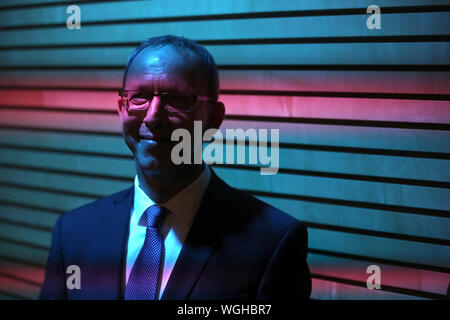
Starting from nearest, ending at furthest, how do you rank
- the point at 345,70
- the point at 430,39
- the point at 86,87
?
the point at 430,39 < the point at 345,70 < the point at 86,87

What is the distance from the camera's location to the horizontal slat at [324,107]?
3.08 m

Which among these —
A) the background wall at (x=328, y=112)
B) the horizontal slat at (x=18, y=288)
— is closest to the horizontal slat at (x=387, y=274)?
the background wall at (x=328, y=112)

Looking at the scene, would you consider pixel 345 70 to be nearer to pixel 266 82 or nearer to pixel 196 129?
pixel 266 82

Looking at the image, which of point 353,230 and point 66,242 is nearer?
point 66,242

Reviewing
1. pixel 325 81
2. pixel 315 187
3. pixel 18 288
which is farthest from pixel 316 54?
pixel 18 288

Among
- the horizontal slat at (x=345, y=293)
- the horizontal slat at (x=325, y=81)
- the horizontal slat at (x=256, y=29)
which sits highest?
the horizontal slat at (x=256, y=29)

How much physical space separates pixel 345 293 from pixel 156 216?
5.12ft

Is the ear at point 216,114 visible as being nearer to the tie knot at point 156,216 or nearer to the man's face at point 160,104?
the man's face at point 160,104

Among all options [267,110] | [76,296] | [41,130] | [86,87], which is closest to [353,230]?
[267,110]

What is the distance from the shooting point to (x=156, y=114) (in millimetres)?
2471

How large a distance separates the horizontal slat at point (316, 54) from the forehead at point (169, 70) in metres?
1.12

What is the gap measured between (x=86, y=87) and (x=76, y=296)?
2.14 metres

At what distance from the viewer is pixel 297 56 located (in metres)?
3.44

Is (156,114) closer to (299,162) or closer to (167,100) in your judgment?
(167,100)
